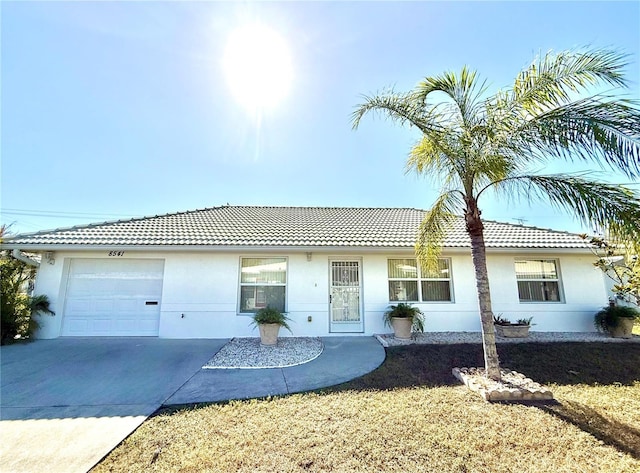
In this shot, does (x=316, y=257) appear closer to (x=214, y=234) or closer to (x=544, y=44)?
(x=214, y=234)

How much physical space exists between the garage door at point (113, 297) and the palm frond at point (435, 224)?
26.0ft

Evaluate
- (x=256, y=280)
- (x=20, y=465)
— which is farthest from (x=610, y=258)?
(x=20, y=465)

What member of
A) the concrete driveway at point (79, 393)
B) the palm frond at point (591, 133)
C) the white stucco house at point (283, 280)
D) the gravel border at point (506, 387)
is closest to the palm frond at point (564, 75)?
the palm frond at point (591, 133)

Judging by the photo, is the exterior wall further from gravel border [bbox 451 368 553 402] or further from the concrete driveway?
gravel border [bbox 451 368 553 402]

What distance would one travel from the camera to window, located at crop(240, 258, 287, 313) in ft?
28.8

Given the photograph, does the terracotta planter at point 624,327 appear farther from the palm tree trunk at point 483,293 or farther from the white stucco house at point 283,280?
the palm tree trunk at point 483,293

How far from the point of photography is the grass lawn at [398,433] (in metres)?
2.79

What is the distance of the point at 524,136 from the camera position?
4.61 meters

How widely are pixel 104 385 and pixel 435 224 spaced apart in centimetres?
726

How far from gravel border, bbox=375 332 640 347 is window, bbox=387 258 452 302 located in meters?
1.19

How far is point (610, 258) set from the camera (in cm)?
930

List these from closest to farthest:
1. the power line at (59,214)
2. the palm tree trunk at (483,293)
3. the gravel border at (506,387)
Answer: the gravel border at (506,387), the palm tree trunk at (483,293), the power line at (59,214)

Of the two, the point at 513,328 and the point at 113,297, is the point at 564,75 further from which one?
the point at 113,297

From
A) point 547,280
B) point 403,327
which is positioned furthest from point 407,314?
point 547,280
